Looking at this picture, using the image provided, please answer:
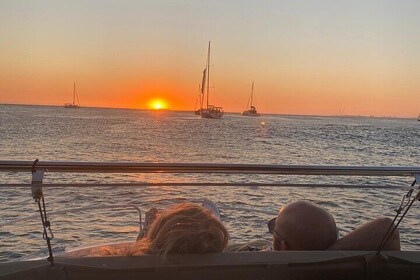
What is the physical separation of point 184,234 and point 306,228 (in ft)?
1.97

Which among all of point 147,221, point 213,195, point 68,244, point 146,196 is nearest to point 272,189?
point 213,195

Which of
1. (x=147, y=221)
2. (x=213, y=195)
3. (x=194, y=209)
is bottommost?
(x=213, y=195)

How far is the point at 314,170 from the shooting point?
2.54m

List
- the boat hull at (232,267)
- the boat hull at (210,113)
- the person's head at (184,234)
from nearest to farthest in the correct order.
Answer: the boat hull at (232,267) → the person's head at (184,234) → the boat hull at (210,113)

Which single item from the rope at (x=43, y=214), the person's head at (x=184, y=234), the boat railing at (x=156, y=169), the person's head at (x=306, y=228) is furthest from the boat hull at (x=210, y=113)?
the person's head at (x=184, y=234)

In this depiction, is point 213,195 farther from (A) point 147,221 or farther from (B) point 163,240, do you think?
(B) point 163,240

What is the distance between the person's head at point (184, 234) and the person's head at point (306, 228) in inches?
14.2

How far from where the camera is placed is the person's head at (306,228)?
215cm

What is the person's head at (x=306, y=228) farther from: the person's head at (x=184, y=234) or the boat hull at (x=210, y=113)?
the boat hull at (x=210, y=113)

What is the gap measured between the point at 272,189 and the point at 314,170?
10.5m

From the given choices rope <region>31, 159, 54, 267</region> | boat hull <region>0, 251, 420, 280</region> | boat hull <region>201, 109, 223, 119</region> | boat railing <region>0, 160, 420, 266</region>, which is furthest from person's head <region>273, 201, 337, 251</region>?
boat hull <region>201, 109, 223, 119</region>

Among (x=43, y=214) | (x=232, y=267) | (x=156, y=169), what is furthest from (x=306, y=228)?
(x=43, y=214)

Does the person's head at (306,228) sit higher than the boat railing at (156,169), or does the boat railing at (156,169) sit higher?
the boat railing at (156,169)

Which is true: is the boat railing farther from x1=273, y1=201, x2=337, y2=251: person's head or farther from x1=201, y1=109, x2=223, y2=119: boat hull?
x1=201, y1=109, x2=223, y2=119: boat hull
